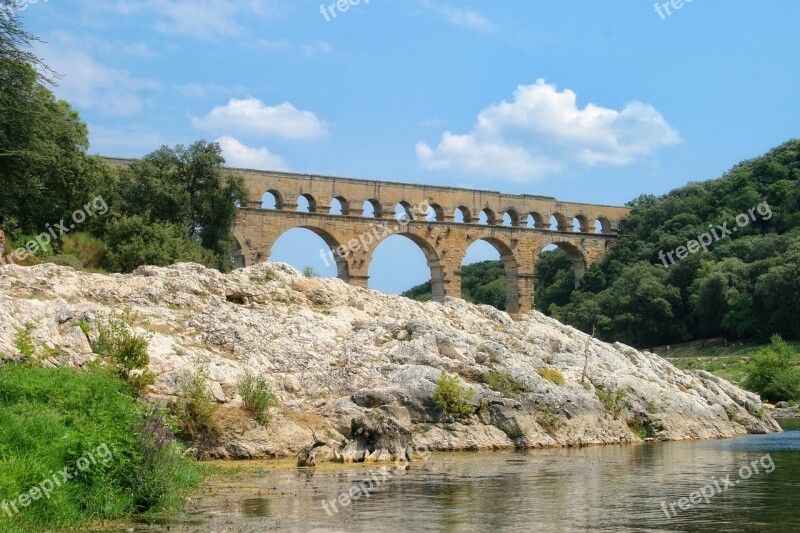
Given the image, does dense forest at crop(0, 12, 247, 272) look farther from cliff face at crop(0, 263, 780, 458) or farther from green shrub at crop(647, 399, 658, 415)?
green shrub at crop(647, 399, 658, 415)

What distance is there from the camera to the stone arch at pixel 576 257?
5344 cm

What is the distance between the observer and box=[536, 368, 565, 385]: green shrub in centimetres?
2002

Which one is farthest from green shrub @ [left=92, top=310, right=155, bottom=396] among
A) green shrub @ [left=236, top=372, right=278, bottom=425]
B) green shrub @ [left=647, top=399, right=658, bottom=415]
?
green shrub @ [left=647, top=399, right=658, bottom=415]

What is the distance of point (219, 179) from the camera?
34188mm

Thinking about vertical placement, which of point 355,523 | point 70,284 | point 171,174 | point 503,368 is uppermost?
point 171,174

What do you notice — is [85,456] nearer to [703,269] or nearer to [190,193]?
[190,193]

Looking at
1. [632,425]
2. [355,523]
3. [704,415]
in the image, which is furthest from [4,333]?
[704,415]

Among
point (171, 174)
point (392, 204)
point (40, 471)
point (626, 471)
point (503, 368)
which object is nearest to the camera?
point (40, 471)

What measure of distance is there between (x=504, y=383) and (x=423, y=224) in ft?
92.8

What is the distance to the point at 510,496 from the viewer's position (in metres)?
11.4

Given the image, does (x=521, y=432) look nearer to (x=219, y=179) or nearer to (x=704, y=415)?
(x=704, y=415)

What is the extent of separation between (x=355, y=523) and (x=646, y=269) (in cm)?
4395

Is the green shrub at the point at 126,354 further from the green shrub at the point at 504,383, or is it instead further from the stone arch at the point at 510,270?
the stone arch at the point at 510,270

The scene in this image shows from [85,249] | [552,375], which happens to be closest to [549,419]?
[552,375]
